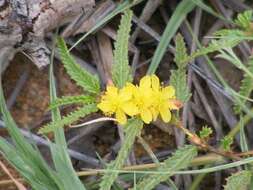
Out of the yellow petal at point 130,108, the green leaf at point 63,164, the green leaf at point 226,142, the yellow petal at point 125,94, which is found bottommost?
the green leaf at point 63,164

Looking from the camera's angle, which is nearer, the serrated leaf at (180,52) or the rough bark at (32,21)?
the serrated leaf at (180,52)

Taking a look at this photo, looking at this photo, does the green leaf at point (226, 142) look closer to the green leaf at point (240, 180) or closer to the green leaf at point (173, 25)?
the green leaf at point (240, 180)

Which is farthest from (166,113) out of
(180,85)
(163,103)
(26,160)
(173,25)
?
(173,25)

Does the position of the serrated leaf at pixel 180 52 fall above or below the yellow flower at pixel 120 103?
above

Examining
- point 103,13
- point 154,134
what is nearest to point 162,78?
point 154,134

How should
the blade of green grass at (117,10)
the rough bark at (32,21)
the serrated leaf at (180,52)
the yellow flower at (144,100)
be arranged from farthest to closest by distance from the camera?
the blade of green grass at (117,10), the rough bark at (32,21), the serrated leaf at (180,52), the yellow flower at (144,100)

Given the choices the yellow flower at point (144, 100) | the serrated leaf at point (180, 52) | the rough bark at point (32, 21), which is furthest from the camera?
the rough bark at point (32, 21)

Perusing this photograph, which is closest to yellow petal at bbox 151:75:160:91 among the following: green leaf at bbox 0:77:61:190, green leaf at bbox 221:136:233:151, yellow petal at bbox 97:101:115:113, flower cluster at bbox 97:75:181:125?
flower cluster at bbox 97:75:181:125

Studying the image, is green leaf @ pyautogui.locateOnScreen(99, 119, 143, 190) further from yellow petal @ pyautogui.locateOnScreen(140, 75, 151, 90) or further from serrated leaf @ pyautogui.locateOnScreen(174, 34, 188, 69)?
serrated leaf @ pyautogui.locateOnScreen(174, 34, 188, 69)

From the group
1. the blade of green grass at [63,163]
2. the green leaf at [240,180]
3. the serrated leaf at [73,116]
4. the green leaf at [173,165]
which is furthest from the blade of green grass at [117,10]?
the green leaf at [240,180]
